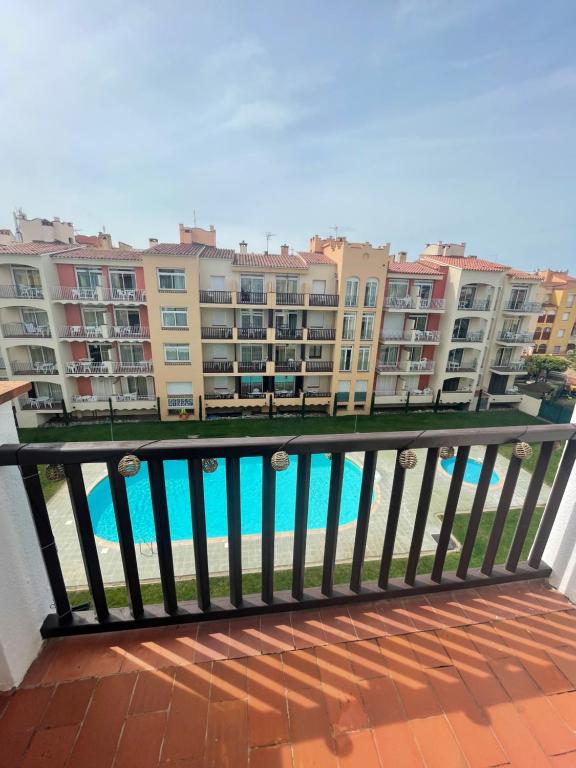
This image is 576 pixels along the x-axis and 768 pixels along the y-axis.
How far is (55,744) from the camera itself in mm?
1536

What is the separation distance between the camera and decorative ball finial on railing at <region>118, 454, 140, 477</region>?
5.35 feet

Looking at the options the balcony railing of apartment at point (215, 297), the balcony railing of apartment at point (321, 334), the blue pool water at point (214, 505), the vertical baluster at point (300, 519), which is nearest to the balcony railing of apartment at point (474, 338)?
the balcony railing of apartment at point (321, 334)

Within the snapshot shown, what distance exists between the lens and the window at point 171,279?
50.0 feet

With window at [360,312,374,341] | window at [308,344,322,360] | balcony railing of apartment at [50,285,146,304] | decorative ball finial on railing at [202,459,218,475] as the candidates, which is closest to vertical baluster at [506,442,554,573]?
decorative ball finial on railing at [202,459,218,475]

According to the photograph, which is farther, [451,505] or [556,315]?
[556,315]

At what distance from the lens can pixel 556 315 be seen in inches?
1214

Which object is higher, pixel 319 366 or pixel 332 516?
pixel 332 516

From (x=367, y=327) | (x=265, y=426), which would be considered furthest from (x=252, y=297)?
(x=265, y=426)

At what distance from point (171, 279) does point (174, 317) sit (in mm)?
1700

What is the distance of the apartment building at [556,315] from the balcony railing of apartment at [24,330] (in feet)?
121

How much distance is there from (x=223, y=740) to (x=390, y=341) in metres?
18.0

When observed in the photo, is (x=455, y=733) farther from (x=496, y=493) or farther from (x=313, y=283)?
(x=313, y=283)

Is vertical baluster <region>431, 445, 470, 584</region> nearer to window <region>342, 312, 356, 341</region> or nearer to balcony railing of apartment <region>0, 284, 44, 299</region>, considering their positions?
window <region>342, 312, 356, 341</region>

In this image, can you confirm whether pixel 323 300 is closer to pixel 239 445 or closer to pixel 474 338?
pixel 474 338
